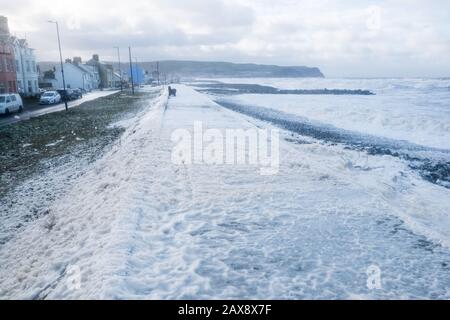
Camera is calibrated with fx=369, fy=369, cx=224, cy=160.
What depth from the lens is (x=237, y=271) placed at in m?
5.27

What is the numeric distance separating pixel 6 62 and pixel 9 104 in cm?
1998

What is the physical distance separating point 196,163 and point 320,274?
6.67 meters

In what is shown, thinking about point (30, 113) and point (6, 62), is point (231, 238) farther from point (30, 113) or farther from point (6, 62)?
point (6, 62)

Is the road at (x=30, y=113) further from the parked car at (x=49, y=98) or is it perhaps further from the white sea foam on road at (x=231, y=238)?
the white sea foam on road at (x=231, y=238)

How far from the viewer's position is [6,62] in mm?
45344


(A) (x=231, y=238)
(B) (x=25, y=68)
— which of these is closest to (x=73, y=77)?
(B) (x=25, y=68)

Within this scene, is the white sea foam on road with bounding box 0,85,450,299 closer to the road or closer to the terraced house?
the road

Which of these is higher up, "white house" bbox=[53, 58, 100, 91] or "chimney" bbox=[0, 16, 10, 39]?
"chimney" bbox=[0, 16, 10, 39]

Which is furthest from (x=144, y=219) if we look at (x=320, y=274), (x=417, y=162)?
(x=417, y=162)

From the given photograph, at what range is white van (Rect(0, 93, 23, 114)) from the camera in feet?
94.4

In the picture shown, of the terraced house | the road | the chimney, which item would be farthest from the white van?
the chimney

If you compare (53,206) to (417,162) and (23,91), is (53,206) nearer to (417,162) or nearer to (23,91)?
(417,162)
